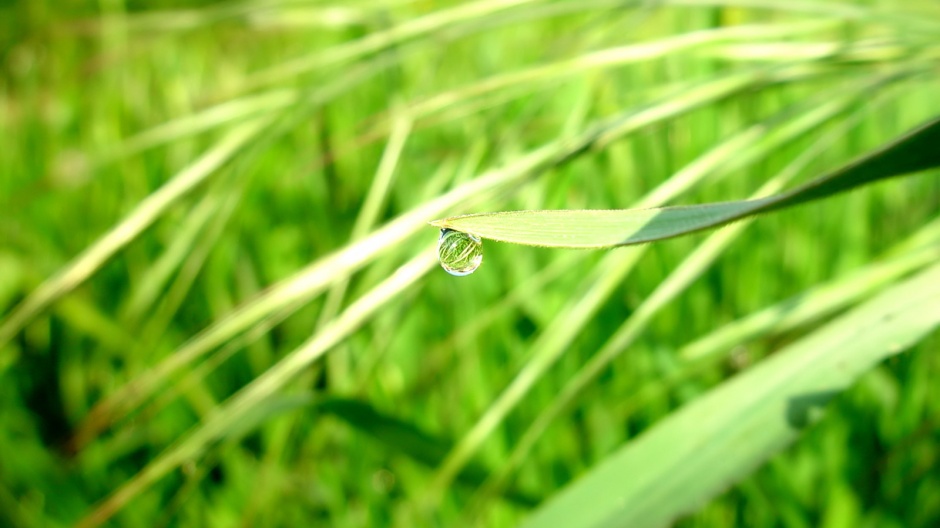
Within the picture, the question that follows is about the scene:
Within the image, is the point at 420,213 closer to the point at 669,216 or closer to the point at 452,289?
the point at 669,216

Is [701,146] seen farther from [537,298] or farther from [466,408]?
[466,408]

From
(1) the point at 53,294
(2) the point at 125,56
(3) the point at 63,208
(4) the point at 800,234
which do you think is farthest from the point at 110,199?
(4) the point at 800,234

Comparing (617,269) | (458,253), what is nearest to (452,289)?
(617,269)

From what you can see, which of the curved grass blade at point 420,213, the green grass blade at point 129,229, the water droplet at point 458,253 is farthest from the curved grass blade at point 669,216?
the green grass blade at point 129,229

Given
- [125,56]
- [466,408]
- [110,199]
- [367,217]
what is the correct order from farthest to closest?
[110,199], [125,56], [466,408], [367,217]

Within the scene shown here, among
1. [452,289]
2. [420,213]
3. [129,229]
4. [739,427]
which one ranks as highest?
[452,289]

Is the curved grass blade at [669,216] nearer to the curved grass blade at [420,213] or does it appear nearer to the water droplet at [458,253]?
the water droplet at [458,253]
